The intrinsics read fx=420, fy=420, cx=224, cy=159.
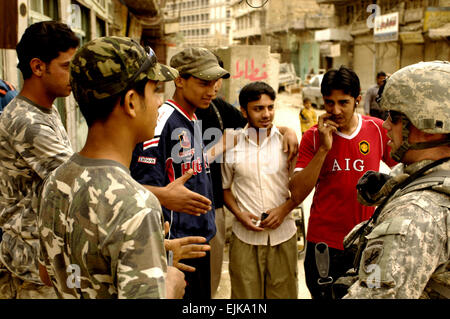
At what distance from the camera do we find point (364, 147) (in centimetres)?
297

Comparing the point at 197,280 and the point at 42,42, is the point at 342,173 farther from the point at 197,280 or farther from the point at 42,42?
the point at 42,42

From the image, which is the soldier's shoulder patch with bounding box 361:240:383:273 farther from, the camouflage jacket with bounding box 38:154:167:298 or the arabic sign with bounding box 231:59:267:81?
the arabic sign with bounding box 231:59:267:81

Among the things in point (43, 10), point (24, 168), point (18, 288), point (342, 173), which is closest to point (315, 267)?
point (342, 173)

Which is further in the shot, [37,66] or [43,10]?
[43,10]

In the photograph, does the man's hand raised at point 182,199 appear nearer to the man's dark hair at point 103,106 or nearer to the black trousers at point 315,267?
the man's dark hair at point 103,106

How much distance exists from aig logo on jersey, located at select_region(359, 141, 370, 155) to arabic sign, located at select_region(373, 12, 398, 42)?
868 inches

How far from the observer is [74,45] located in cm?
232

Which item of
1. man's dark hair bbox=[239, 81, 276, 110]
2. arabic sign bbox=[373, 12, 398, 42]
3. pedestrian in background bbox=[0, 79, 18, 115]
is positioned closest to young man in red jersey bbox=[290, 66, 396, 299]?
man's dark hair bbox=[239, 81, 276, 110]

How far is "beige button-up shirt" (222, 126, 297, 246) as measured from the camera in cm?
322

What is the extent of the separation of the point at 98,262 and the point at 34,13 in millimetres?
4143

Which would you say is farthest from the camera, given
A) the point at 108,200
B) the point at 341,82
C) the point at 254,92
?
the point at 254,92

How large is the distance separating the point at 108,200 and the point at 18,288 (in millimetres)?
1435
